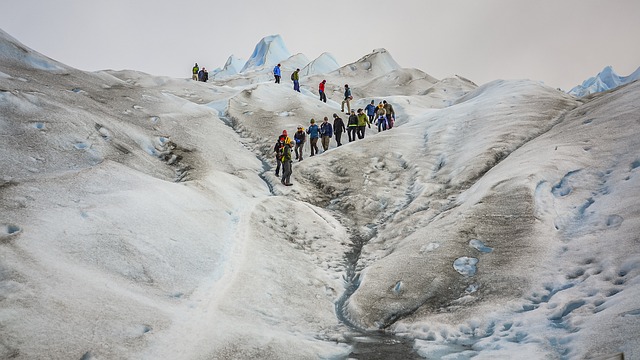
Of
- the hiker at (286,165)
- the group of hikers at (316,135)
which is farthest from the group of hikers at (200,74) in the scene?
the hiker at (286,165)

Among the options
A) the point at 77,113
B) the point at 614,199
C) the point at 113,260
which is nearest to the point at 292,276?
the point at 113,260

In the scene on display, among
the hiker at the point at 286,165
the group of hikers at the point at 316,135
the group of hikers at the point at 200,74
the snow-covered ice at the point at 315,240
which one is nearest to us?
the snow-covered ice at the point at 315,240

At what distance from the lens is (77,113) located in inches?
746

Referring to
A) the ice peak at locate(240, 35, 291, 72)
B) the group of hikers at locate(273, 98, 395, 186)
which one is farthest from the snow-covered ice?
the ice peak at locate(240, 35, 291, 72)

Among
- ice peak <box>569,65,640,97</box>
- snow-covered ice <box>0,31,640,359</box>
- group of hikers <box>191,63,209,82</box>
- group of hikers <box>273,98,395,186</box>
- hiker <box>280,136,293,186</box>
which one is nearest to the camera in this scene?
snow-covered ice <box>0,31,640,359</box>

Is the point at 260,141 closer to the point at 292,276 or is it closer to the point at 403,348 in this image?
the point at 292,276

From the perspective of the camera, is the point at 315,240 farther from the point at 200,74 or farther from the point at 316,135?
the point at 200,74

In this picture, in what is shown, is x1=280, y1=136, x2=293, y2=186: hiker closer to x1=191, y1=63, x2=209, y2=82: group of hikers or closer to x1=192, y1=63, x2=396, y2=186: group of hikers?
Result: x1=192, y1=63, x2=396, y2=186: group of hikers

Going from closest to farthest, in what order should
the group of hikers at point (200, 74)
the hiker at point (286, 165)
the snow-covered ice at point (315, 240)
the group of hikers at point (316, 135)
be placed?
the snow-covered ice at point (315, 240) → the hiker at point (286, 165) → the group of hikers at point (316, 135) → the group of hikers at point (200, 74)

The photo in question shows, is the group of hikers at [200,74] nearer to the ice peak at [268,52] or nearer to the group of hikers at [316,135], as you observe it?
the group of hikers at [316,135]

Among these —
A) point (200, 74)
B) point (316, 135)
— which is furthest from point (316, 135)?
point (200, 74)

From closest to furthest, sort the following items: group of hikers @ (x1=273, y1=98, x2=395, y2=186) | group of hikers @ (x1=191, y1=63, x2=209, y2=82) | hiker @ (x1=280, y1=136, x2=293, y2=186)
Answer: hiker @ (x1=280, y1=136, x2=293, y2=186) < group of hikers @ (x1=273, y1=98, x2=395, y2=186) < group of hikers @ (x1=191, y1=63, x2=209, y2=82)

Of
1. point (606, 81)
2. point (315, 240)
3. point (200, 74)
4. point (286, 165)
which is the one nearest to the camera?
point (315, 240)

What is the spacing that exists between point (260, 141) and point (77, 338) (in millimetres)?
21137
